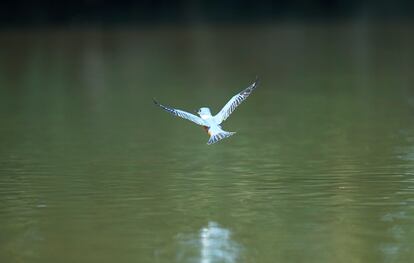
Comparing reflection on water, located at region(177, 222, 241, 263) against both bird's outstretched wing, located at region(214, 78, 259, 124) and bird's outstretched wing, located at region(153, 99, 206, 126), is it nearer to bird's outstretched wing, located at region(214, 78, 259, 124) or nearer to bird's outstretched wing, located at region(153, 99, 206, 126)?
bird's outstretched wing, located at region(153, 99, 206, 126)

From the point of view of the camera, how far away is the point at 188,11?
35469 mm

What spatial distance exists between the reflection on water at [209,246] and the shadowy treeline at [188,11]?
2232cm

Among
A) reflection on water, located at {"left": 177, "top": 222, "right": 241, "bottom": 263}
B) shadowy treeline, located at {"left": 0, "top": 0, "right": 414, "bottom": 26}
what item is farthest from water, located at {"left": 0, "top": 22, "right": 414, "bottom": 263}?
shadowy treeline, located at {"left": 0, "top": 0, "right": 414, "bottom": 26}

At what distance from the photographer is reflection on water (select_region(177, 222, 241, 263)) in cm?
820

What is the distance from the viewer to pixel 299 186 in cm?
1048

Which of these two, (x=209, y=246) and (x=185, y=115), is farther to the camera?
(x=185, y=115)

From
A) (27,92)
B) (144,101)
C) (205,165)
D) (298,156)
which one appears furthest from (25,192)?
(27,92)

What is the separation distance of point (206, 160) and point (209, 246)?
11.9 ft

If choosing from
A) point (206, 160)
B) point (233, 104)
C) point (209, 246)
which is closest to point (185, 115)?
point (233, 104)

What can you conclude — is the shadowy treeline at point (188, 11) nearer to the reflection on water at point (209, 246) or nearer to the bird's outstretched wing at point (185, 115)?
the bird's outstretched wing at point (185, 115)

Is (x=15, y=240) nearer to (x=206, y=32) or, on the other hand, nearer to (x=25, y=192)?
(x=25, y=192)

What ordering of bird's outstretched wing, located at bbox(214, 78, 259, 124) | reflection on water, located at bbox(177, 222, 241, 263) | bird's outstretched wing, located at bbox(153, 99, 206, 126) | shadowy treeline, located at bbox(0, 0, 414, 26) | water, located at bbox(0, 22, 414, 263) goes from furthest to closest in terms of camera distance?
shadowy treeline, located at bbox(0, 0, 414, 26)
bird's outstretched wing, located at bbox(214, 78, 259, 124)
bird's outstretched wing, located at bbox(153, 99, 206, 126)
water, located at bbox(0, 22, 414, 263)
reflection on water, located at bbox(177, 222, 241, 263)

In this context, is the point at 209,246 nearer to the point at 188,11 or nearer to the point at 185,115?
the point at 185,115

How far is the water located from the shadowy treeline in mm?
8923
